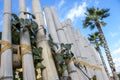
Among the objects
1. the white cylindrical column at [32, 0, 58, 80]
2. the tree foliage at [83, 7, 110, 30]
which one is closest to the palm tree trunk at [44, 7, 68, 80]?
the white cylindrical column at [32, 0, 58, 80]

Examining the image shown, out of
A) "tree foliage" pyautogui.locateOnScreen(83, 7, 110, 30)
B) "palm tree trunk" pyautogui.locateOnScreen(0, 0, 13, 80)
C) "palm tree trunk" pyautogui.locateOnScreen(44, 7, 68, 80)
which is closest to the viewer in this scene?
"palm tree trunk" pyautogui.locateOnScreen(0, 0, 13, 80)

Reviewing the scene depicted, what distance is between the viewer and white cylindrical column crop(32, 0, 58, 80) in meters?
4.19

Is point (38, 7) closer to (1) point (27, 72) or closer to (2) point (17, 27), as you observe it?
(2) point (17, 27)

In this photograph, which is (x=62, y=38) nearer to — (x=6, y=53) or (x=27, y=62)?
(x=27, y=62)

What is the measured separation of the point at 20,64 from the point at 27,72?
0.51 meters

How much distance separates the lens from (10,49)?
13.0 feet

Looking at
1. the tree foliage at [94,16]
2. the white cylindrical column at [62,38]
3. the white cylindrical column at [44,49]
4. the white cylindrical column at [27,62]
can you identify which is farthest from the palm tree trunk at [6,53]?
the tree foliage at [94,16]

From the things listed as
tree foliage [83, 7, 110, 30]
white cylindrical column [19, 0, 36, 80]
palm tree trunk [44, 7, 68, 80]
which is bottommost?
white cylindrical column [19, 0, 36, 80]

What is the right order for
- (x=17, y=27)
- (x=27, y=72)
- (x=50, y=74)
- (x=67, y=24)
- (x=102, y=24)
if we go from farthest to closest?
(x=102, y=24)
(x=67, y=24)
(x=17, y=27)
(x=50, y=74)
(x=27, y=72)

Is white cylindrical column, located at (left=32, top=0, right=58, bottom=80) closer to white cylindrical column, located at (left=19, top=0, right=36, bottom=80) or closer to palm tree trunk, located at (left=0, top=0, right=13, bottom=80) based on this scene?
white cylindrical column, located at (left=19, top=0, right=36, bottom=80)

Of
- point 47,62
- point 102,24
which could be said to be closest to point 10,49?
point 47,62

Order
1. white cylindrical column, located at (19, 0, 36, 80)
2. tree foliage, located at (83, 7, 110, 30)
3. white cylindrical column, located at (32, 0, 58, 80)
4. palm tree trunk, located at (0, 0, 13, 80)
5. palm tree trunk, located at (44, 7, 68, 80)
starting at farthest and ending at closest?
tree foliage, located at (83, 7, 110, 30), palm tree trunk, located at (44, 7, 68, 80), white cylindrical column, located at (32, 0, 58, 80), white cylindrical column, located at (19, 0, 36, 80), palm tree trunk, located at (0, 0, 13, 80)

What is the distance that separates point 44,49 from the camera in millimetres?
4547

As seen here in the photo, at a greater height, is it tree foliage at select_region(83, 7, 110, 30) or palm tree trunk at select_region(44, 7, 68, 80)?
tree foliage at select_region(83, 7, 110, 30)
